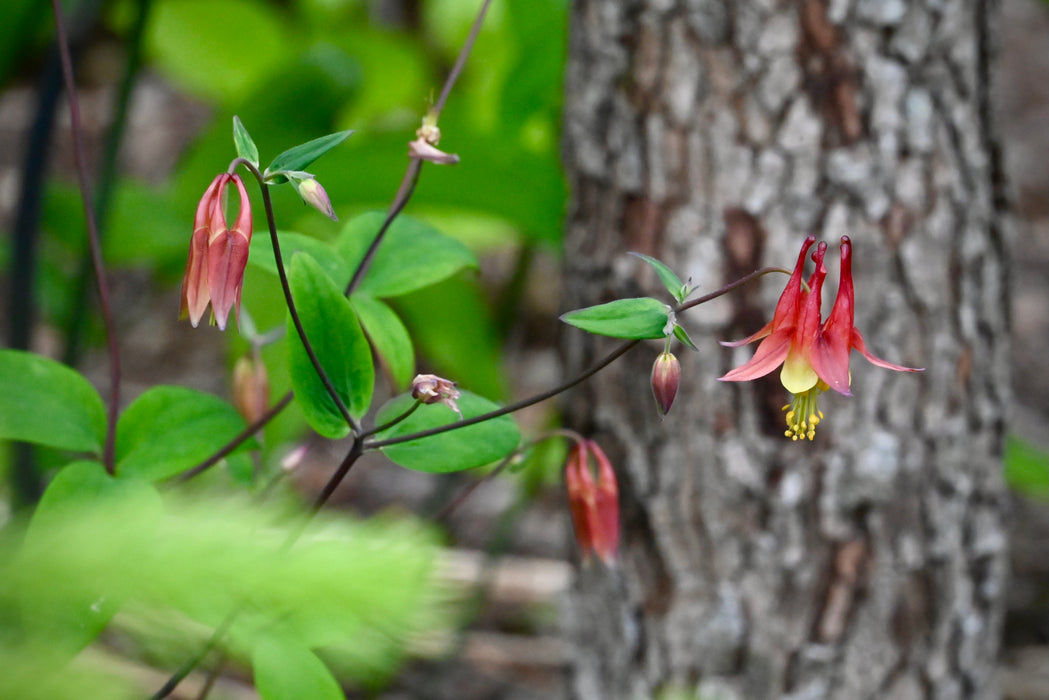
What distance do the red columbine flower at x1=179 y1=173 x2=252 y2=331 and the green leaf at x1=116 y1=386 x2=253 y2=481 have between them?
0.40 feet

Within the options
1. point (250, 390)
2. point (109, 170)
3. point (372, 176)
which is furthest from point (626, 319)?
point (109, 170)

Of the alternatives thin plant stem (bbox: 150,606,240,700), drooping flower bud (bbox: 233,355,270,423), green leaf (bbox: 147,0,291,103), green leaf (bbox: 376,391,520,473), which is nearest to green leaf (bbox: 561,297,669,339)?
green leaf (bbox: 376,391,520,473)

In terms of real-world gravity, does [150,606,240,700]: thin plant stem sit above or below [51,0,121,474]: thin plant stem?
below

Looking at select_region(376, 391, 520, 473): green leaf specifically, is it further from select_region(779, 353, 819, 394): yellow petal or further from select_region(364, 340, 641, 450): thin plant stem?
select_region(779, 353, 819, 394): yellow petal

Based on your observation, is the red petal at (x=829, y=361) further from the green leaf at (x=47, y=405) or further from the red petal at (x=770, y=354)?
the green leaf at (x=47, y=405)

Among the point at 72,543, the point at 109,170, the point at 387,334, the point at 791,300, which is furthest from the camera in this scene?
the point at 109,170

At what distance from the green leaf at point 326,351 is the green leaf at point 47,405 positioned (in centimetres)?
14

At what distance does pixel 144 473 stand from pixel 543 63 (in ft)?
2.24

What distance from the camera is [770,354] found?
0.49m

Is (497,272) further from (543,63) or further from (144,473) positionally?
(144,473)

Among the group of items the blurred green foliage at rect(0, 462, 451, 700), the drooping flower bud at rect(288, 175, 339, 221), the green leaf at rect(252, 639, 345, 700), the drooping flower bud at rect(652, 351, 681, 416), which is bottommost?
the green leaf at rect(252, 639, 345, 700)

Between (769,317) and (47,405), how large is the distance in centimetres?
60

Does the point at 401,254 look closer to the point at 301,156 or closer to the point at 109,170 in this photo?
the point at 301,156

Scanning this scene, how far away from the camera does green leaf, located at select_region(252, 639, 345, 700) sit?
0.45 m
